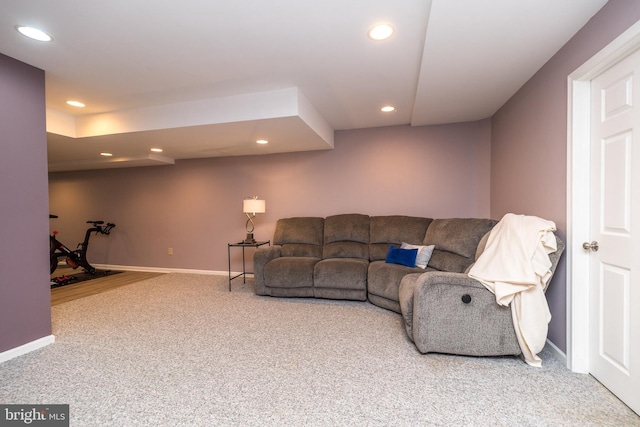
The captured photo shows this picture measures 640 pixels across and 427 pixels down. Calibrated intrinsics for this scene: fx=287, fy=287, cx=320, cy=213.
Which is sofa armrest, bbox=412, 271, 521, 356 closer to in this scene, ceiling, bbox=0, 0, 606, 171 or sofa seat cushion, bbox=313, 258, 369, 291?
sofa seat cushion, bbox=313, 258, 369, 291

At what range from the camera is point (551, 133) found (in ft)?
7.13

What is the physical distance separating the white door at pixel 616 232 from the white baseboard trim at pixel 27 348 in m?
4.02

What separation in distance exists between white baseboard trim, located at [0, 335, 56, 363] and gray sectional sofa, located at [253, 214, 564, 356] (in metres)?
1.95

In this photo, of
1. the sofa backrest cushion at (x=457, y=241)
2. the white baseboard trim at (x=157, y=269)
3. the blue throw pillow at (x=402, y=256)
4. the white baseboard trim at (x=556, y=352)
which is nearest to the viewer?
the white baseboard trim at (x=556, y=352)

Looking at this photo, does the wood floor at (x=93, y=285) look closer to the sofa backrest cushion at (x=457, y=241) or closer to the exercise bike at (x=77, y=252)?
the exercise bike at (x=77, y=252)

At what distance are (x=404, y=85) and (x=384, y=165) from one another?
1528mm

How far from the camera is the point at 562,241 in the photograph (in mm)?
1979

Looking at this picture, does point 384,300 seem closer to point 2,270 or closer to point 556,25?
point 556,25

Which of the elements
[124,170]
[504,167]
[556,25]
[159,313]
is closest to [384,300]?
[504,167]

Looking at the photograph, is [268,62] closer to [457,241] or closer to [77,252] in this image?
[457,241]

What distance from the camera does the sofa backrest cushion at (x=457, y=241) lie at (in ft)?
9.59
